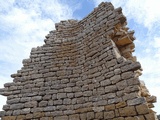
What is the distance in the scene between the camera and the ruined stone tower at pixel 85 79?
3.79 meters

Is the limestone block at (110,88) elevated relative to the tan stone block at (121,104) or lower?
elevated

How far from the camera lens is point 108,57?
4.50 metres

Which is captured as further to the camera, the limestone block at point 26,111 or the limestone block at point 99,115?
the limestone block at point 26,111

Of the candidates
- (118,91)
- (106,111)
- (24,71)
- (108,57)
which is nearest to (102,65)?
(108,57)

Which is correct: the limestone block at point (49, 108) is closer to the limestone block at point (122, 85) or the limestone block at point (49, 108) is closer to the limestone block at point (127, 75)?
the limestone block at point (122, 85)

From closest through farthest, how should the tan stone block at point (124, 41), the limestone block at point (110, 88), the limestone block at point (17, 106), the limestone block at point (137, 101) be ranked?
the limestone block at point (137, 101)
the limestone block at point (110, 88)
the limestone block at point (17, 106)
the tan stone block at point (124, 41)

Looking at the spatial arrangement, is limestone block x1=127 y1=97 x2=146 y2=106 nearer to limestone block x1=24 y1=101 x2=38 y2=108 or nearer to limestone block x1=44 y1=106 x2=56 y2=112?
limestone block x1=44 y1=106 x2=56 y2=112

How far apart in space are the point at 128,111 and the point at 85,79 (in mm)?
1446

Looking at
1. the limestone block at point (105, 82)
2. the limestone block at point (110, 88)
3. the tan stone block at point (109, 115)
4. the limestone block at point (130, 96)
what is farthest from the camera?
the limestone block at point (105, 82)

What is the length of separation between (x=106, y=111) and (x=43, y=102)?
5.36 feet

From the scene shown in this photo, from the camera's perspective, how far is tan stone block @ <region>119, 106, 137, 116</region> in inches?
137

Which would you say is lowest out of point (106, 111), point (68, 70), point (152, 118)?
point (152, 118)

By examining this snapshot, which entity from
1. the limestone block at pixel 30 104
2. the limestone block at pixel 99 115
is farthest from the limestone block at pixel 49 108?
the limestone block at pixel 99 115

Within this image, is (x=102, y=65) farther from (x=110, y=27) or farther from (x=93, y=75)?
(x=110, y=27)
